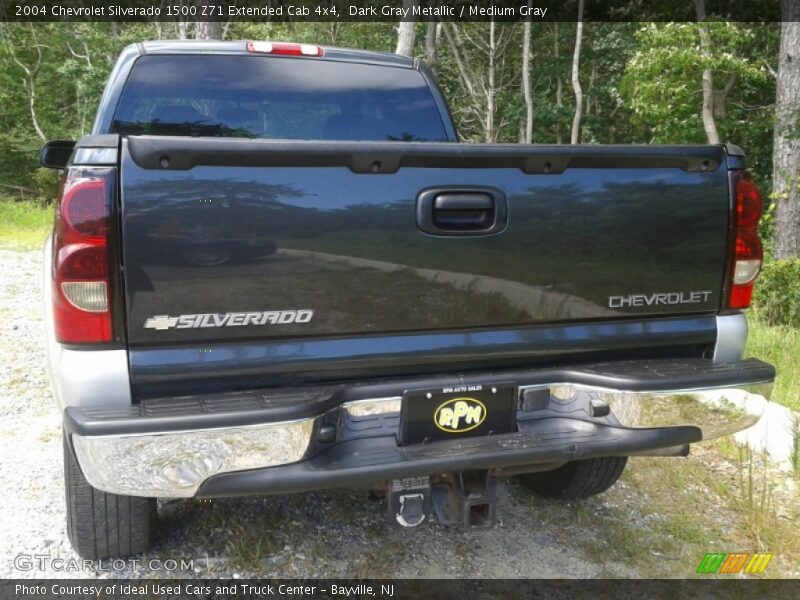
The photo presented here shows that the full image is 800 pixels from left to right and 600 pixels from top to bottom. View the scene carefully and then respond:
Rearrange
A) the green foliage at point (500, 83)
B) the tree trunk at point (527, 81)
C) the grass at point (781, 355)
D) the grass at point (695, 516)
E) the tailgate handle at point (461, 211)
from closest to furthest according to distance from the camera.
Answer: the tailgate handle at point (461, 211)
the grass at point (695, 516)
the grass at point (781, 355)
the green foliage at point (500, 83)
the tree trunk at point (527, 81)

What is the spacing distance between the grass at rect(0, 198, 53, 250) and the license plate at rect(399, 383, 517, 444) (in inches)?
422

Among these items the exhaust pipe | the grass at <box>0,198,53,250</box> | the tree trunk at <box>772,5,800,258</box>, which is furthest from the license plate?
the grass at <box>0,198,53,250</box>

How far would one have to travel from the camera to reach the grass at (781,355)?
4.46m

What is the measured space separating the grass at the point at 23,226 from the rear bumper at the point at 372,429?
34.6ft

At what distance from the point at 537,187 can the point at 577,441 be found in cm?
85

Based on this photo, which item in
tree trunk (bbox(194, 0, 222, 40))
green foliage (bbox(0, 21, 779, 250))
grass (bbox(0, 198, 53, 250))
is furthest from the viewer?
green foliage (bbox(0, 21, 779, 250))

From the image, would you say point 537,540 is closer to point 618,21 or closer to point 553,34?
point 618,21

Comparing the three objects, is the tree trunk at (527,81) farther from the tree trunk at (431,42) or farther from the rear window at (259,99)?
the rear window at (259,99)

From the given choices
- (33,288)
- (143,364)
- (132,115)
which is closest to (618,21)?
(33,288)

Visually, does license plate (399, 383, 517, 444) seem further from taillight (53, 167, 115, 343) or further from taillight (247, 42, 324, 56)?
taillight (247, 42, 324, 56)

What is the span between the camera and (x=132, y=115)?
3395 mm

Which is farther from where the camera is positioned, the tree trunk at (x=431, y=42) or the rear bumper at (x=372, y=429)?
the tree trunk at (x=431, y=42)

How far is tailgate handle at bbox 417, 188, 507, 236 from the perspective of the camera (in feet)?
7.14

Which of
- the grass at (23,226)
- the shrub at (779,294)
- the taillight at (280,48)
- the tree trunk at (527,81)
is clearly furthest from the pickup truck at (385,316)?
the tree trunk at (527,81)
